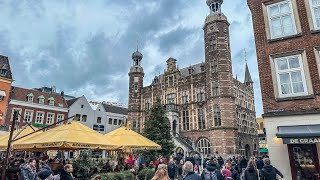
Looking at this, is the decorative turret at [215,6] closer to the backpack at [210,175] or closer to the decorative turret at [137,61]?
the decorative turret at [137,61]

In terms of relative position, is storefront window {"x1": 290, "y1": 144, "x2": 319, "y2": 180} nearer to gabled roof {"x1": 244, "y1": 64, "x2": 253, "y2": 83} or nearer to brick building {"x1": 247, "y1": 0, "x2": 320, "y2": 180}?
brick building {"x1": 247, "y1": 0, "x2": 320, "y2": 180}

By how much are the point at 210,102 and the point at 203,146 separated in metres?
6.49

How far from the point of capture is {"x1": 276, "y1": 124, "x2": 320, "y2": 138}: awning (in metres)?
8.84

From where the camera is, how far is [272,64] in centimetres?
1139

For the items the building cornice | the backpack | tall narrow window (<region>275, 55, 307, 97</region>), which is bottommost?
the backpack

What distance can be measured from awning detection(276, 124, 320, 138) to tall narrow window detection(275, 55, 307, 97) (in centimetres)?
168

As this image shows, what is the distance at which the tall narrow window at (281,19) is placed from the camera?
11625 mm

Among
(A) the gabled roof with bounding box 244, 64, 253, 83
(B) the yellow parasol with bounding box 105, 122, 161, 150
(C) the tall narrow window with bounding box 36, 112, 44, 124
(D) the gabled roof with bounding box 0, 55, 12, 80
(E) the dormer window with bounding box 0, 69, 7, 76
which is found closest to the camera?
(B) the yellow parasol with bounding box 105, 122, 161, 150

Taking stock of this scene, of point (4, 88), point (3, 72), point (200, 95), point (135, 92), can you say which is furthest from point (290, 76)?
point (3, 72)

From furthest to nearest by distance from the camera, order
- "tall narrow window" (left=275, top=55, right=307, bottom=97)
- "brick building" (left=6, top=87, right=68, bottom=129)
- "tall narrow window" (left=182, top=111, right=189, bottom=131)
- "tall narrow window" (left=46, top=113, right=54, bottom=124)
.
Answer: "tall narrow window" (left=46, top=113, right=54, bottom=124), "tall narrow window" (left=182, top=111, right=189, bottom=131), "brick building" (left=6, top=87, right=68, bottom=129), "tall narrow window" (left=275, top=55, right=307, bottom=97)

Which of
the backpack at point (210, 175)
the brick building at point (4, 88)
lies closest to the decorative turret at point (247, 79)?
the brick building at point (4, 88)

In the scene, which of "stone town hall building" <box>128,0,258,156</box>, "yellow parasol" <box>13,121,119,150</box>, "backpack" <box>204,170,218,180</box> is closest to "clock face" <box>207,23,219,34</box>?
"stone town hall building" <box>128,0,258,156</box>

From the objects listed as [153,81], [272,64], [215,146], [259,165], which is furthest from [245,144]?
[272,64]

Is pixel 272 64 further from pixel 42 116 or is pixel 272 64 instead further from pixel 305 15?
pixel 42 116
